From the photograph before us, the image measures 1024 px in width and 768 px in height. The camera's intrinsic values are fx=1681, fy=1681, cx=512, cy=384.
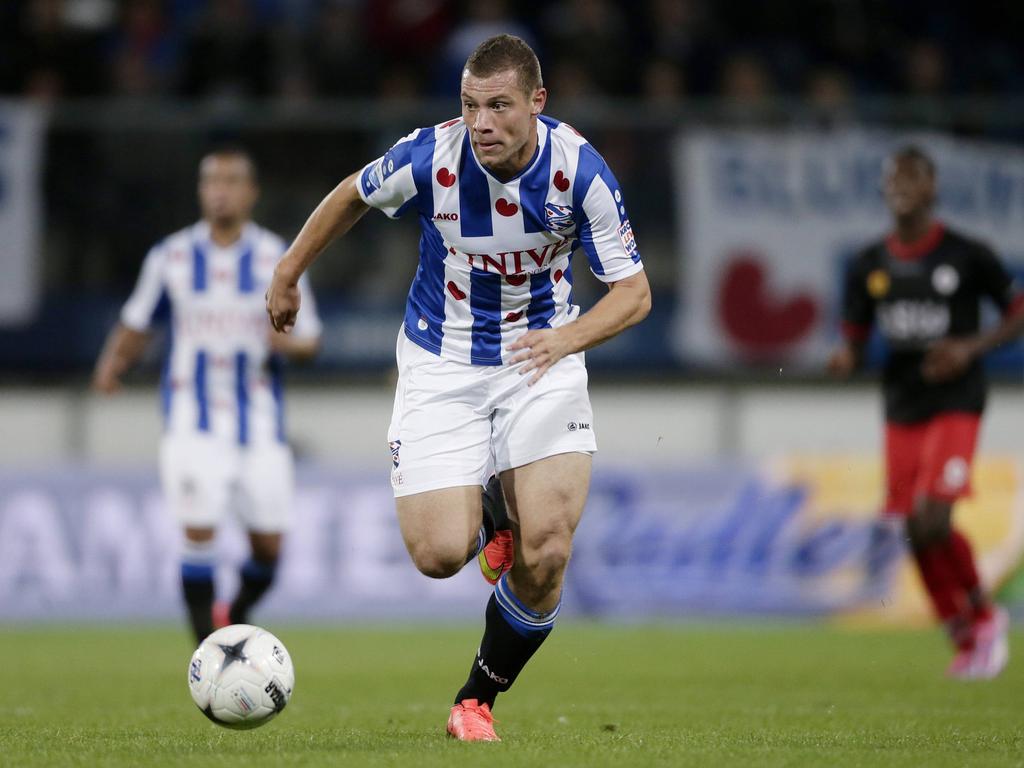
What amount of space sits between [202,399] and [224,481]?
17.5 inches

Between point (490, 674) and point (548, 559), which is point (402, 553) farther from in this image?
point (548, 559)

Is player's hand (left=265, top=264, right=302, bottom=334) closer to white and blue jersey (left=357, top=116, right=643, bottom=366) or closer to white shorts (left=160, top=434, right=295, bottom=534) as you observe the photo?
white and blue jersey (left=357, top=116, right=643, bottom=366)

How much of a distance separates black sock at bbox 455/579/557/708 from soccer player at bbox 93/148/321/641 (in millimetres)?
3078

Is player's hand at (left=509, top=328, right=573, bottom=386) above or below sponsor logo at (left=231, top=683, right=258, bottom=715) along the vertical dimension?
above

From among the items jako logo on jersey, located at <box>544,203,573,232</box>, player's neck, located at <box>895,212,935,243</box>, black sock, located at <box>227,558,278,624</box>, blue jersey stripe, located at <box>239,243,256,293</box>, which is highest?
jako logo on jersey, located at <box>544,203,573,232</box>

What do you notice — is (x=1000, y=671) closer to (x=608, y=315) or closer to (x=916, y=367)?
→ (x=916, y=367)

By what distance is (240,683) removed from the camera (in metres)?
5.41

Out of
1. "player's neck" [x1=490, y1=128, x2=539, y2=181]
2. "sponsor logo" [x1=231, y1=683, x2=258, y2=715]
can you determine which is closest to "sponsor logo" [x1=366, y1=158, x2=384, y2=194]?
"player's neck" [x1=490, y1=128, x2=539, y2=181]

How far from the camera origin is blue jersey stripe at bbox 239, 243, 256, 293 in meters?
8.80

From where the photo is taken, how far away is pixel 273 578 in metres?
8.73

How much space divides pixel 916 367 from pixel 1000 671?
1.63 metres

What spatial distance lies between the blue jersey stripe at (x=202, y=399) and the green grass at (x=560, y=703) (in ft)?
4.26

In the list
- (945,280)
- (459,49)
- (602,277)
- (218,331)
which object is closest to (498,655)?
(602,277)

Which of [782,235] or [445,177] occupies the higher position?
[445,177]
